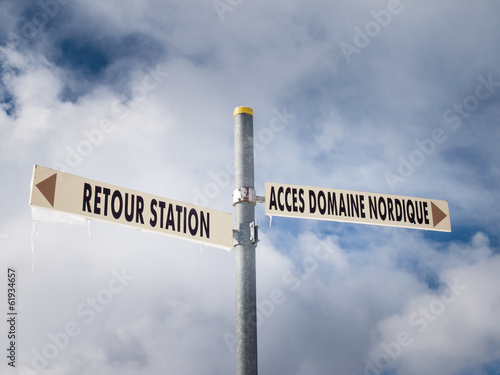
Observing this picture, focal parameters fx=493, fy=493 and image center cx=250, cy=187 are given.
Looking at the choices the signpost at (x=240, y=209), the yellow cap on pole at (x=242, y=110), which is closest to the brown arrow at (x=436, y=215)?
the signpost at (x=240, y=209)

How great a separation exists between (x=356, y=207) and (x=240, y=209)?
1.51 metres

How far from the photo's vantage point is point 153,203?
4.89 metres

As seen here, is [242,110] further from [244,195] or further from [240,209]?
[240,209]

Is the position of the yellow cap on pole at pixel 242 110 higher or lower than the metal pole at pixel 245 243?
higher

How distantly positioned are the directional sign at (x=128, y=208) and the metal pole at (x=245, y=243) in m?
0.16

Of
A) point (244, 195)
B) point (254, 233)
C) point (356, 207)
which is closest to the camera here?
point (254, 233)

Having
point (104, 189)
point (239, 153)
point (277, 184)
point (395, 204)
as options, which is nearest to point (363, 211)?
point (395, 204)

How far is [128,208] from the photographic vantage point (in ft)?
15.4

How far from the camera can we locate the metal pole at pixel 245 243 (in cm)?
471

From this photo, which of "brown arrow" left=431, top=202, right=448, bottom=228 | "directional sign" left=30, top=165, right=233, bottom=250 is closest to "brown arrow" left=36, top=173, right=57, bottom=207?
"directional sign" left=30, top=165, right=233, bottom=250

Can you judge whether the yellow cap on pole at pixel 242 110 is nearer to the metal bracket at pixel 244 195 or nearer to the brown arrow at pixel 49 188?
the metal bracket at pixel 244 195

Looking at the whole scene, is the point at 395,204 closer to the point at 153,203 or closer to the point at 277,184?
the point at 277,184

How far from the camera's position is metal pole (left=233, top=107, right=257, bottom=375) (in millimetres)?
4715

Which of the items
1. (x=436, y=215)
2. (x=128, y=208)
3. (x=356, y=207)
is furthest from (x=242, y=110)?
(x=436, y=215)
